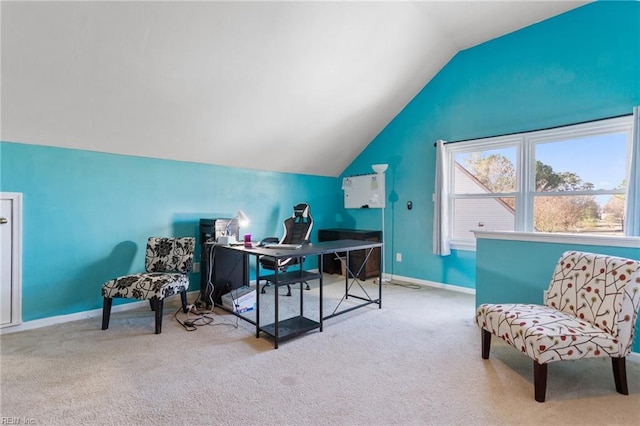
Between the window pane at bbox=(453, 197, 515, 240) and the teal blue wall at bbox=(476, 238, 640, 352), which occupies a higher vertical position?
the window pane at bbox=(453, 197, 515, 240)

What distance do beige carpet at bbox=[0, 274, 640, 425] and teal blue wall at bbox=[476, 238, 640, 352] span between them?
428mm

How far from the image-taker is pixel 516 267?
265 cm

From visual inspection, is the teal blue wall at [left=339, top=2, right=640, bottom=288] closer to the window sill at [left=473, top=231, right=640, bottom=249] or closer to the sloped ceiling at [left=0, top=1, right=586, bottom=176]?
the sloped ceiling at [left=0, top=1, right=586, bottom=176]

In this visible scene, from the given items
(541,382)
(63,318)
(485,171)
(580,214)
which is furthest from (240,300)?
(580,214)

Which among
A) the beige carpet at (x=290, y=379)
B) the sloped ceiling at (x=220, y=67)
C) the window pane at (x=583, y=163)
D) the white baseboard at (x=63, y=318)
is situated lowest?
the beige carpet at (x=290, y=379)

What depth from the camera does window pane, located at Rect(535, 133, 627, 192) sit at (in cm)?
298

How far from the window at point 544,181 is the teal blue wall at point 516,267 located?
3.04ft

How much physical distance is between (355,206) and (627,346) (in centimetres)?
Result: 366

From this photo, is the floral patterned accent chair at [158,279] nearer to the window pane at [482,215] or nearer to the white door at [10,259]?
the white door at [10,259]

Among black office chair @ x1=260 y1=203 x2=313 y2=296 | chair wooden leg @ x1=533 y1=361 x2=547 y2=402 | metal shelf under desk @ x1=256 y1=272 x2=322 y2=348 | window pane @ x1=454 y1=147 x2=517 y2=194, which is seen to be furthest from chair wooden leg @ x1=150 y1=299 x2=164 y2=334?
window pane @ x1=454 y1=147 x2=517 y2=194

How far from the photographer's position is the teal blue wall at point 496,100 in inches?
115

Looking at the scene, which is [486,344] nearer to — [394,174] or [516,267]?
[516,267]

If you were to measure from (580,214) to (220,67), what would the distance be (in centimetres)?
388

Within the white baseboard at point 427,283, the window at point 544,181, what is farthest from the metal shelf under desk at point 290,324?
the window at point 544,181
